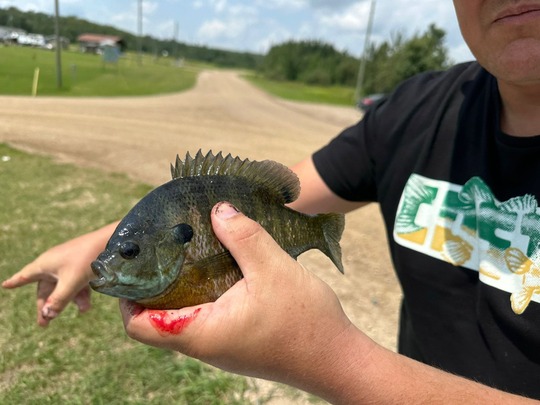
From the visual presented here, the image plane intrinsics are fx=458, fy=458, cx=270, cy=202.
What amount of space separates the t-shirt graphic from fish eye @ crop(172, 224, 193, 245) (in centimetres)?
113

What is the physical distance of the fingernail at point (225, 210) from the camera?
1.28 m

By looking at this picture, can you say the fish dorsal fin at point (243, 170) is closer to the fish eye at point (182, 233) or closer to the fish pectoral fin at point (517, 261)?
the fish eye at point (182, 233)

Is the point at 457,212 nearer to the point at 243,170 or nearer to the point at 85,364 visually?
the point at 243,170

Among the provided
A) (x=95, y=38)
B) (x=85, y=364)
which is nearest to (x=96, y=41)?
(x=95, y=38)

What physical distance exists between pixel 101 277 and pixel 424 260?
136 cm

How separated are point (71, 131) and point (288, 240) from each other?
40.1 feet

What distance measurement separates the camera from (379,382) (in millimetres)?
1251

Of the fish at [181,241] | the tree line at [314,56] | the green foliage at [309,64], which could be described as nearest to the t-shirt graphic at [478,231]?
the fish at [181,241]

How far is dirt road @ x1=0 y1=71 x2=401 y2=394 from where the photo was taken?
521 cm

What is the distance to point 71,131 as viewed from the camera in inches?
485

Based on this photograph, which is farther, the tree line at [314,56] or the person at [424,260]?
the tree line at [314,56]

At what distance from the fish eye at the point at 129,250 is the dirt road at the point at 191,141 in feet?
11.4

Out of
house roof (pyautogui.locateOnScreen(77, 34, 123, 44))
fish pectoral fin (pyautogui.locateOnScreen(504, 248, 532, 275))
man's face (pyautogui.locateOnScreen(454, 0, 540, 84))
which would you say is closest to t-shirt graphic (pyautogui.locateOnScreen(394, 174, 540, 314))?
fish pectoral fin (pyautogui.locateOnScreen(504, 248, 532, 275))

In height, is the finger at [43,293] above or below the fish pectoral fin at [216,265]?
below
